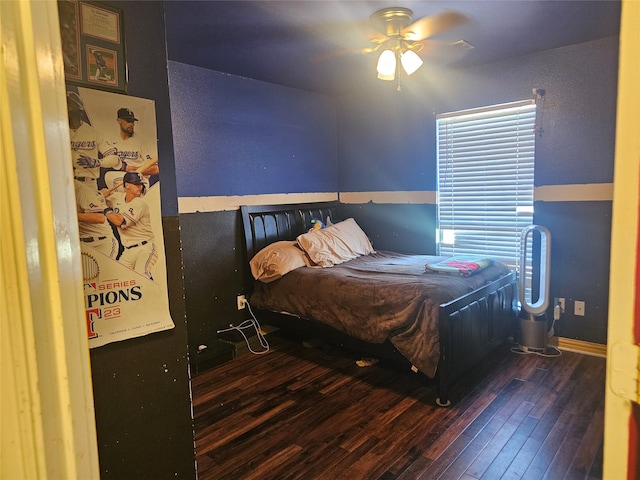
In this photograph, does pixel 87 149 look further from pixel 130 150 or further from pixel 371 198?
pixel 371 198

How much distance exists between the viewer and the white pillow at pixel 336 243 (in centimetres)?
386

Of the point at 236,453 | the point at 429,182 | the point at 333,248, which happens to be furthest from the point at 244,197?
the point at 236,453

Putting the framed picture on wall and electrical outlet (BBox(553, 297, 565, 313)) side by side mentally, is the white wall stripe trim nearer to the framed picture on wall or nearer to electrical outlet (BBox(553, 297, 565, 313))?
electrical outlet (BBox(553, 297, 565, 313))

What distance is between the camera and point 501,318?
3.36 metres

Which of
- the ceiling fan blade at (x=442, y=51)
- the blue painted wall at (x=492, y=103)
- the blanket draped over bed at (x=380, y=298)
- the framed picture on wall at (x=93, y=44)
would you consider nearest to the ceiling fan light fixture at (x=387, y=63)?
the ceiling fan blade at (x=442, y=51)

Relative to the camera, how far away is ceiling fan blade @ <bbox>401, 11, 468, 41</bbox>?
266 cm

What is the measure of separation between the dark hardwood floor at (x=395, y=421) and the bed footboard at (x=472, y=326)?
19 centimetres

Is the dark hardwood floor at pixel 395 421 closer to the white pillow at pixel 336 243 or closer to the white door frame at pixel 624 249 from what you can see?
the white pillow at pixel 336 243

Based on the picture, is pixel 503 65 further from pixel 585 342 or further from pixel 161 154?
pixel 161 154

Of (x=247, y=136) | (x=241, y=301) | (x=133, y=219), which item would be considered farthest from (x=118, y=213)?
(x=247, y=136)

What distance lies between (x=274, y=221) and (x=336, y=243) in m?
0.64

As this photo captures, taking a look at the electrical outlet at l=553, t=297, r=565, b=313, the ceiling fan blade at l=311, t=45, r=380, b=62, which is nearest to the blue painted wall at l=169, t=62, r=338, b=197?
the ceiling fan blade at l=311, t=45, r=380, b=62

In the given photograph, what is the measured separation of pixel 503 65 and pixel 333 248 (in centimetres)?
219

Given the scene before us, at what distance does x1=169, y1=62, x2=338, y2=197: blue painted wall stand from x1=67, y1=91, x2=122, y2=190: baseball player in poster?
2212 mm
